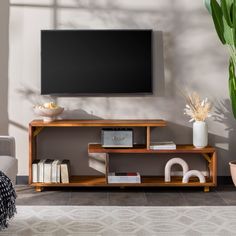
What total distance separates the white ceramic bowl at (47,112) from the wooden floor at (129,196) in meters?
0.70

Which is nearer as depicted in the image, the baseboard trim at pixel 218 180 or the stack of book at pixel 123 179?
the stack of book at pixel 123 179

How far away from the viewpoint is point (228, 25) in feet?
15.6

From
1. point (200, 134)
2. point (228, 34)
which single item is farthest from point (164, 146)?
point (228, 34)

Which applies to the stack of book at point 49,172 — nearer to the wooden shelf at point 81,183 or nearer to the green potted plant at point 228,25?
the wooden shelf at point 81,183

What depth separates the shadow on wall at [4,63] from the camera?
17.3ft

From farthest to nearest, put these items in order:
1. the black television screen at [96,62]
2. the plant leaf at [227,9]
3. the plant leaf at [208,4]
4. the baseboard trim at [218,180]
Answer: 1. the baseboard trim at [218,180]
2. the black television screen at [96,62]
3. the plant leaf at [208,4]
4. the plant leaf at [227,9]

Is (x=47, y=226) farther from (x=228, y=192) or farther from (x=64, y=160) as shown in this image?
(x=228, y=192)

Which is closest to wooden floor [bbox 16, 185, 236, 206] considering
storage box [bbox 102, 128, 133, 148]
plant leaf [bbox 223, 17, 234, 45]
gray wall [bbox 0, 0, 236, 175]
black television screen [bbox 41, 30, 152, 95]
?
gray wall [bbox 0, 0, 236, 175]

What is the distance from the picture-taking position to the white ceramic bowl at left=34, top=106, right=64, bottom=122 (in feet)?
16.5

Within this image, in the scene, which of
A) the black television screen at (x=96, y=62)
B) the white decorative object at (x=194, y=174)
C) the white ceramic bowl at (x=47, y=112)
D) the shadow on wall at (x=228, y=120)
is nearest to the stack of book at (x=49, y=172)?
the white ceramic bowl at (x=47, y=112)

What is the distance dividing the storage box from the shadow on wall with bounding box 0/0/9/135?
1.04 meters

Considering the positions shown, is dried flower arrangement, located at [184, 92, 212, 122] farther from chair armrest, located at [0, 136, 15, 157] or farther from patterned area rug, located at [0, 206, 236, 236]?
chair armrest, located at [0, 136, 15, 157]

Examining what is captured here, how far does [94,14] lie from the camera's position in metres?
5.28

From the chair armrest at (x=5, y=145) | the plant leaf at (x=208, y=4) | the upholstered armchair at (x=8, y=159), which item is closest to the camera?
the upholstered armchair at (x=8, y=159)
